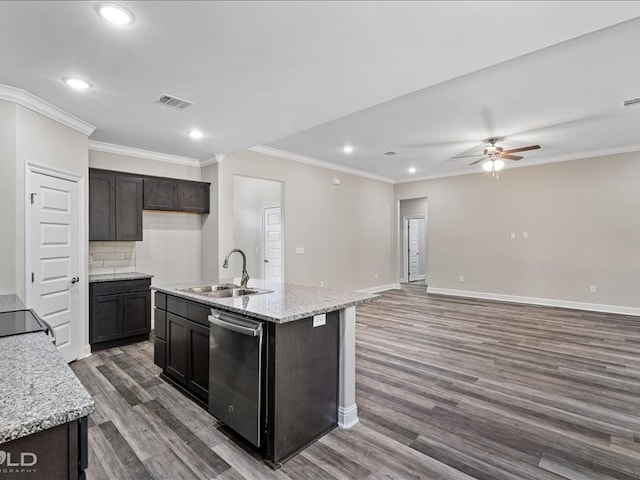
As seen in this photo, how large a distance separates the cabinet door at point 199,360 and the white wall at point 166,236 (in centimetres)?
272

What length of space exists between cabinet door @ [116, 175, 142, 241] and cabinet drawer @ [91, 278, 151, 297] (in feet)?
2.03

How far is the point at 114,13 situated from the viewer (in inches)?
76.9

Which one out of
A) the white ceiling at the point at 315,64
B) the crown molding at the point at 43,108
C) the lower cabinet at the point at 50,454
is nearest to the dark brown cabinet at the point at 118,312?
the crown molding at the point at 43,108

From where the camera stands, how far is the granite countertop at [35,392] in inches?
33.4

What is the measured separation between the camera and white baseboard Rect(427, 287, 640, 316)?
5904 millimetres

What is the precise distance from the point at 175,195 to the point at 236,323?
350cm

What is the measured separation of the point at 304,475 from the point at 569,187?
22.9 ft

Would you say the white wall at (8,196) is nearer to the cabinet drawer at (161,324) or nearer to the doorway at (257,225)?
the cabinet drawer at (161,324)

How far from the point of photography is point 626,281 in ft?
19.1

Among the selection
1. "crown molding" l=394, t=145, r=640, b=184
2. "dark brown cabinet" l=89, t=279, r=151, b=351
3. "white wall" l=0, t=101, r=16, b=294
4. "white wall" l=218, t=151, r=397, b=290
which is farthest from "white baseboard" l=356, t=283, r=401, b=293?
"white wall" l=0, t=101, r=16, b=294

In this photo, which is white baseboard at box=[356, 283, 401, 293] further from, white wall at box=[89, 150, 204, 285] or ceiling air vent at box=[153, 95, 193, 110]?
ceiling air vent at box=[153, 95, 193, 110]

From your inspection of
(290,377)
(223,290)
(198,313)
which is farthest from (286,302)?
(223,290)

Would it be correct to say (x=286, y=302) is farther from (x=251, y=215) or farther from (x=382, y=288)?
(x=382, y=288)

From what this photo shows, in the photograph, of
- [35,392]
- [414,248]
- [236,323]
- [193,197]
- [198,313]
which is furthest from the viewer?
[414,248]
